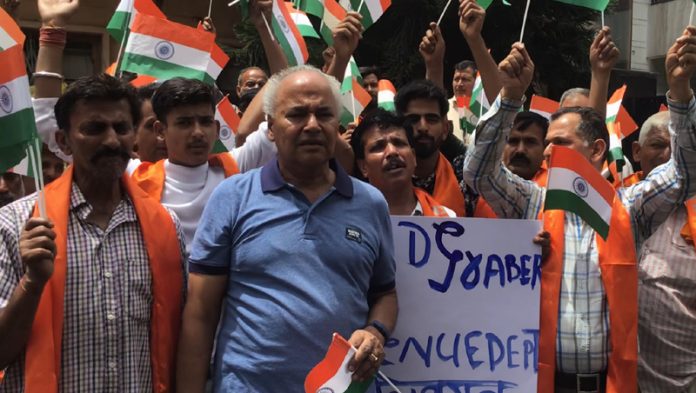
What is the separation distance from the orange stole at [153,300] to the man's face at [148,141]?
99cm

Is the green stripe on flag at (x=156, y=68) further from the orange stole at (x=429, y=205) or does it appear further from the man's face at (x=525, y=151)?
the man's face at (x=525, y=151)

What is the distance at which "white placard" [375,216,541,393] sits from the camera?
11.3 feet

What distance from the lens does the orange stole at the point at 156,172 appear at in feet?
11.5

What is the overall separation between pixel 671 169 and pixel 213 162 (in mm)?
1707

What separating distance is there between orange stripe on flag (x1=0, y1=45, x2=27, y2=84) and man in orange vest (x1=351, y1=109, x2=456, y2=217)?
1435 millimetres

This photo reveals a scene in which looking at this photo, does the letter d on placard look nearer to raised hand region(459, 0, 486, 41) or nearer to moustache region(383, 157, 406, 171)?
moustache region(383, 157, 406, 171)

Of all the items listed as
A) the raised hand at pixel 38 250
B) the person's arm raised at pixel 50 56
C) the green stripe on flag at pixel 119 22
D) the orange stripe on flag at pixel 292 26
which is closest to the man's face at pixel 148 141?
the person's arm raised at pixel 50 56

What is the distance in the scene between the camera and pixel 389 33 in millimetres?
12430

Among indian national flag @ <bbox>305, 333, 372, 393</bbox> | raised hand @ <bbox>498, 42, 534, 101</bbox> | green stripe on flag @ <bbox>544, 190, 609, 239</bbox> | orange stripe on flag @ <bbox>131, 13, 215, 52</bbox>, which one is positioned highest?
orange stripe on flag @ <bbox>131, 13, 215, 52</bbox>

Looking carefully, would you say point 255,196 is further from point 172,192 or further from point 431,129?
point 431,129

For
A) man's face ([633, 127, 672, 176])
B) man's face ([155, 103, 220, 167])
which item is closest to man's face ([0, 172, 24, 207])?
man's face ([155, 103, 220, 167])

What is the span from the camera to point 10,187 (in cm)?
515

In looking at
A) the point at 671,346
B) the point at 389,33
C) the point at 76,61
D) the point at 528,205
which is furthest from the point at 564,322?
the point at 76,61

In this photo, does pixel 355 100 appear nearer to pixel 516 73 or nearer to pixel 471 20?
pixel 471 20
